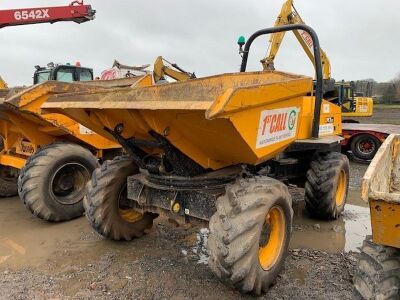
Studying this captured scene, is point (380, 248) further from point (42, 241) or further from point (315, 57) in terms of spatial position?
point (42, 241)

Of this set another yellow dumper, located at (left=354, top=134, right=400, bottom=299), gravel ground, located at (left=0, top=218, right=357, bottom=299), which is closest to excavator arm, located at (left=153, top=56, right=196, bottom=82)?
gravel ground, located at (left=0, top=218, right=357, bottom=299)

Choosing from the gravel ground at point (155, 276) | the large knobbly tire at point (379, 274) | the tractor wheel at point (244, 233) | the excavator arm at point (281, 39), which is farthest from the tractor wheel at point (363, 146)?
the large knobbly tire at point (379, 274)

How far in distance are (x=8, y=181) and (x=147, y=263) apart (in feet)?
11.7

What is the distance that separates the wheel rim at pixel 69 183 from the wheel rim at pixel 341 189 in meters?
3.33

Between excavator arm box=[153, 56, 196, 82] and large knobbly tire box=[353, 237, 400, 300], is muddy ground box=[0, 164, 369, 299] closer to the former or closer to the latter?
large knobbly tire box=[353, 237, 400, 300]

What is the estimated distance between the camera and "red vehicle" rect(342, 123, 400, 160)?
369 inches

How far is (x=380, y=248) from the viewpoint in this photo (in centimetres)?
213

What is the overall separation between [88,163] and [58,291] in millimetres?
2233

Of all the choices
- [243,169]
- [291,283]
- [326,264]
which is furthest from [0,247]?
[326,264]

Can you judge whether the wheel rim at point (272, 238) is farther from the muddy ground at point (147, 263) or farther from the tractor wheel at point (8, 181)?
the tractor wheel at point (8, 181)

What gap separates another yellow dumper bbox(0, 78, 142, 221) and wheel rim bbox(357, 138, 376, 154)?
6583 millimetres

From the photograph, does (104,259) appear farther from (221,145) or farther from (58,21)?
(58,21)

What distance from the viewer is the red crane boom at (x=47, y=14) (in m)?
8.12

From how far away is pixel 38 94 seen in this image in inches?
174
